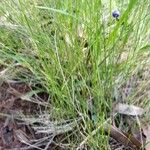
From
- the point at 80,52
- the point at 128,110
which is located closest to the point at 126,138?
the point at 128,110

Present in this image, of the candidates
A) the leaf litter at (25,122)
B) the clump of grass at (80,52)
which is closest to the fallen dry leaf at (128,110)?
the clump of grass at (80,52)

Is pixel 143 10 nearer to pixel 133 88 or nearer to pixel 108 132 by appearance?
pixel 133 88

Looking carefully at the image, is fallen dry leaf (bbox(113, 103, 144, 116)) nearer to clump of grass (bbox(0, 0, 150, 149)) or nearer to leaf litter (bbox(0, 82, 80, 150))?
clump of grass (bbox(0, 0, 150, 149))

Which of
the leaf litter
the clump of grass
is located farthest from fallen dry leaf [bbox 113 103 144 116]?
the leaf litter

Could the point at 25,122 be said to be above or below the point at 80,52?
below

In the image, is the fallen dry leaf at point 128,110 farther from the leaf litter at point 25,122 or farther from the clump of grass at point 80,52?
the leaf litter at point 25,122

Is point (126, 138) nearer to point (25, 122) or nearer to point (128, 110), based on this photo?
point (128, 110)
